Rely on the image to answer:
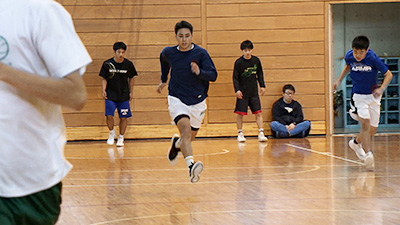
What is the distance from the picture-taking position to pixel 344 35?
51.3ft

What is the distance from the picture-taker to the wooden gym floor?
167 inches

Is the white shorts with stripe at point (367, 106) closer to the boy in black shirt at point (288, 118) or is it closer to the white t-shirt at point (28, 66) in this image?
the boy in black shirt at point (288, 118)

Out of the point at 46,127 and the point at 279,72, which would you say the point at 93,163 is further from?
A: the point at 46,127

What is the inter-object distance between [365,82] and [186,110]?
2.13 meters

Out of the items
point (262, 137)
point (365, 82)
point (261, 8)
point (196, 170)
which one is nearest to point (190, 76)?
point (196, 170)

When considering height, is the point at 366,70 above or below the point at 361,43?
below

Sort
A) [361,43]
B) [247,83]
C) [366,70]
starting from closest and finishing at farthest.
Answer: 1. [361,43]
2. [366,70]
3. [247,83]

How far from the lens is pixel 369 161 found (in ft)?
21.6

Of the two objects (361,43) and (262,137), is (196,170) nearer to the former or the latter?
(361,43)

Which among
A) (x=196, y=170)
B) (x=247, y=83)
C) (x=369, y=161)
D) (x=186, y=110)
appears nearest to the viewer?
(x=196, y=170)

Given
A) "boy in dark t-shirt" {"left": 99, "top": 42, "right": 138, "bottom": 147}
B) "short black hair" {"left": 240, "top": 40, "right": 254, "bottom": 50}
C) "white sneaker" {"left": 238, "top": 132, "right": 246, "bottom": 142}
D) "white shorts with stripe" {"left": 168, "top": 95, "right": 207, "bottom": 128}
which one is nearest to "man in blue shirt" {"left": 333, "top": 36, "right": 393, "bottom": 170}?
"white shorts with stripe" {"left": 168, "top": 95, "right": 207, "bottom": 128}

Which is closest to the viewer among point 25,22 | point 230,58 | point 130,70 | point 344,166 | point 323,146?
point 25,22

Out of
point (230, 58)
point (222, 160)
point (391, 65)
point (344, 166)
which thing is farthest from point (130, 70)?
point (391, 65)

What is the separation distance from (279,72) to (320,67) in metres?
0.79
